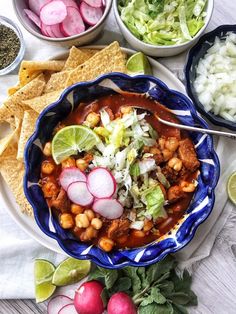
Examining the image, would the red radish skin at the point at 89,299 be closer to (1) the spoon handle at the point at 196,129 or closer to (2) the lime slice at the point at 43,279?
(2) the lime slice at the point at 43,279

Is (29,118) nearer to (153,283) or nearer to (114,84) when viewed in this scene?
(114,84)

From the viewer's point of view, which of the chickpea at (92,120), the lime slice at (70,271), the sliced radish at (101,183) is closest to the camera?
the sliced radish at (101,183)

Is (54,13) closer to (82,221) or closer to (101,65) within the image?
(101,65)

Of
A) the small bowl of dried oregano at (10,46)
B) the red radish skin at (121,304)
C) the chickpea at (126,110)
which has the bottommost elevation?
the red radish skin at (121,304)

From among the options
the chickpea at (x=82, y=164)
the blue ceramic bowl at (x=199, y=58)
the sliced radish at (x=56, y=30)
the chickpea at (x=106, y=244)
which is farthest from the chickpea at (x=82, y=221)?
the sliced radish at (x=56, y=30)

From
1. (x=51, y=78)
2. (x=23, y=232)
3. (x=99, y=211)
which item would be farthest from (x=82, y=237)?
(x=51, y=78)

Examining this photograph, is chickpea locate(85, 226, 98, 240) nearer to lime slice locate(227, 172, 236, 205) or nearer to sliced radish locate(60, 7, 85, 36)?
lime slice locate(227, 172, 236, 205)
